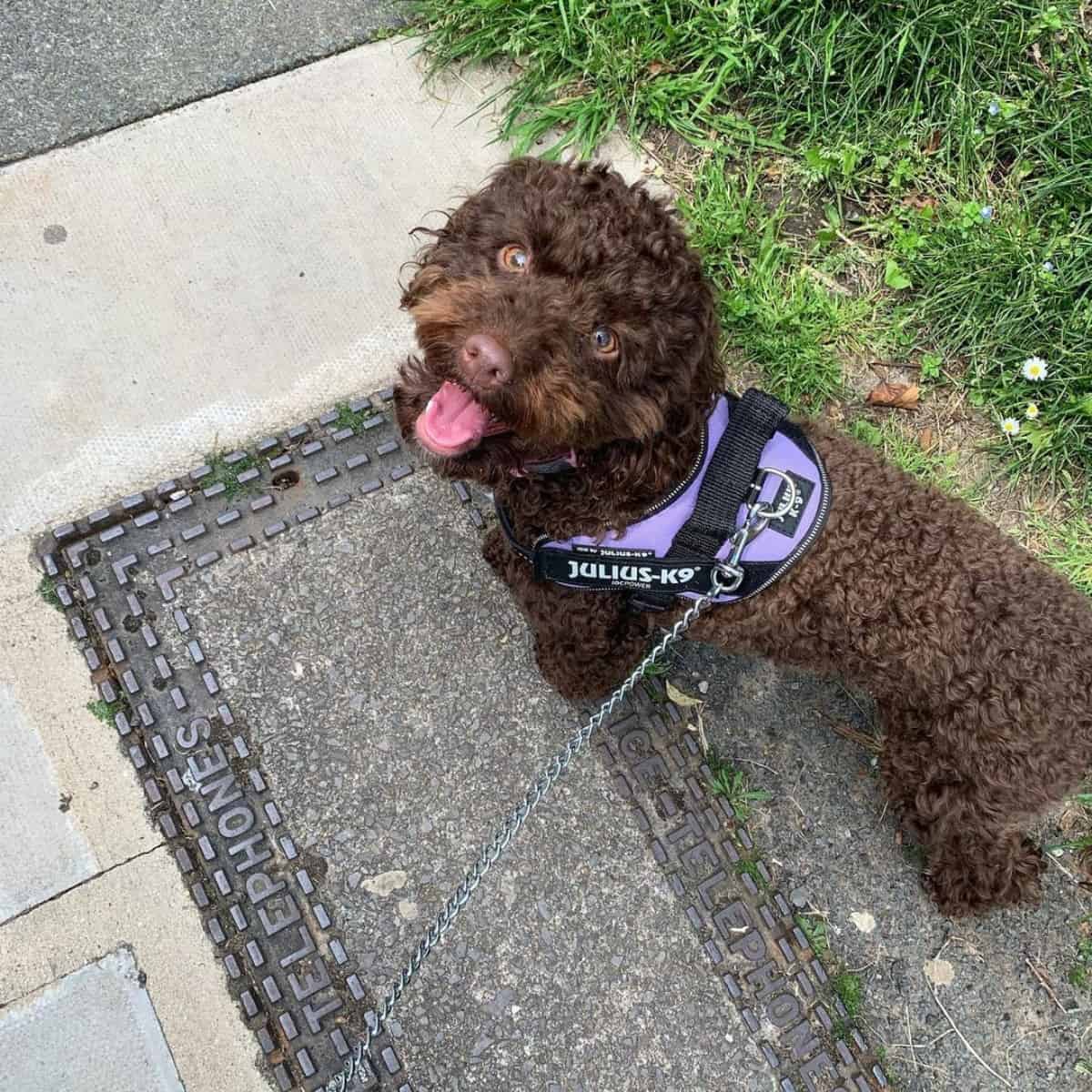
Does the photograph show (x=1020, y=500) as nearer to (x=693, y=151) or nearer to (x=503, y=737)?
(x=693, y=151)

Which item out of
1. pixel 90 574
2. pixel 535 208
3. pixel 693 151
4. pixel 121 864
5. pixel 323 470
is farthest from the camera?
pixel 693 151

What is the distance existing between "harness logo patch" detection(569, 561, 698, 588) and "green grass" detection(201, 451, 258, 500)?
1.20 metres

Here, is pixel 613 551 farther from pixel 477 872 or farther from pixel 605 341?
pixel 477 872

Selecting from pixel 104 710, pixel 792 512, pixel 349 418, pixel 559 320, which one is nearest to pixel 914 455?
pixel 792 512

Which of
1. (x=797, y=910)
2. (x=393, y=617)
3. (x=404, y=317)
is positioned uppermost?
(x=404, y=317)

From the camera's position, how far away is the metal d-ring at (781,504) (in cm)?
216

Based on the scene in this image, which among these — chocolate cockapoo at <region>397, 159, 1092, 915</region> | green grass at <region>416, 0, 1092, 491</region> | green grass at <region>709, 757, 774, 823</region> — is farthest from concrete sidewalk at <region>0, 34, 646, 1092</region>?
green grass at <region>709, 757, 774, 823</region>

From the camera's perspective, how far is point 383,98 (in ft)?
11.0

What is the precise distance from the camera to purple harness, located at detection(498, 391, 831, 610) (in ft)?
7.08

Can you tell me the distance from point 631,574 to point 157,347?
1.79 meters

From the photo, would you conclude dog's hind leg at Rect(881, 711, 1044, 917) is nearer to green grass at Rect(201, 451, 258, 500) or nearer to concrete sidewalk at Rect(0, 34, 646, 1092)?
concrete sidewalk at Rect(0, 34, 646, 1092)

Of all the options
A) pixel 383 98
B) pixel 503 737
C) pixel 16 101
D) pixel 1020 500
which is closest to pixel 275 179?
pixel 383 98

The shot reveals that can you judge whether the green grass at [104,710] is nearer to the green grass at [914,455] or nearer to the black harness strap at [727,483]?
the black harness strap at [727,483]

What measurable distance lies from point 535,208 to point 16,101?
232 centimetres
